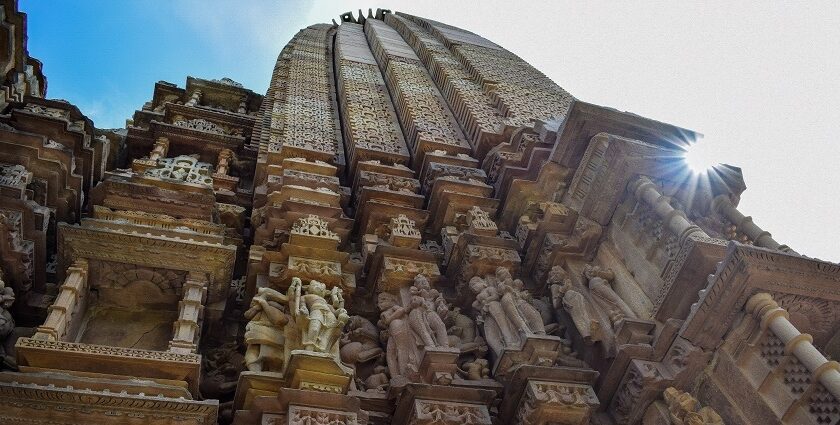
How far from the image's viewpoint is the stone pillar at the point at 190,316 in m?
6.54

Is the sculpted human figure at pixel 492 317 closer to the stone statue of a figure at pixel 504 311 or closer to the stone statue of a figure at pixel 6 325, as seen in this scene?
the stone statue of a figure at pixel 504 311

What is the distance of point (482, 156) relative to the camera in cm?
1232

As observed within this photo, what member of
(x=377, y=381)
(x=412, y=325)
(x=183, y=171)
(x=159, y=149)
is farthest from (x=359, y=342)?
(x=159, y=149)

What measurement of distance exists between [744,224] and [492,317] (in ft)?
10.9

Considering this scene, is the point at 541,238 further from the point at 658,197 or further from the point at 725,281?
the point at 725,281

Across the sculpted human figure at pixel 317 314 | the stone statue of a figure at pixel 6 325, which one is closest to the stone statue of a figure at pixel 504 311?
the sculpted human figure at pixel 317 314

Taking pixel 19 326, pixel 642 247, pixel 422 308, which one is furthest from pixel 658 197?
pixel 19 326

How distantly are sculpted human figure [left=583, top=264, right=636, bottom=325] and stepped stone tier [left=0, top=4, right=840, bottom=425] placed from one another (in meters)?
0.03

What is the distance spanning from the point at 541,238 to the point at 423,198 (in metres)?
1.98

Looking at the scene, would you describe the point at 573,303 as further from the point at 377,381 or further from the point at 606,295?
the point at 377,381

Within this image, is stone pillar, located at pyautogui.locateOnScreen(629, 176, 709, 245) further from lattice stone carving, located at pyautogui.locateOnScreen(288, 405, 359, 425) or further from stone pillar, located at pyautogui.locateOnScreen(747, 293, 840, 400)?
lattice stone carving, located at pyautogui.locateOnScreen(288, 405, 359, 425)

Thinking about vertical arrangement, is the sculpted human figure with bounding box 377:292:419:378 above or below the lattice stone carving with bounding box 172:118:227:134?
above

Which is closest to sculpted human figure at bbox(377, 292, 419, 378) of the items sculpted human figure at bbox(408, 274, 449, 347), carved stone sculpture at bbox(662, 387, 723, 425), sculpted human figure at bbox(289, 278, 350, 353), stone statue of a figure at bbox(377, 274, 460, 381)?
stone statue of a figure at bbox(377, 274, 460, 381)

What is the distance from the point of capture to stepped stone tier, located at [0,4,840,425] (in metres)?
5.94
